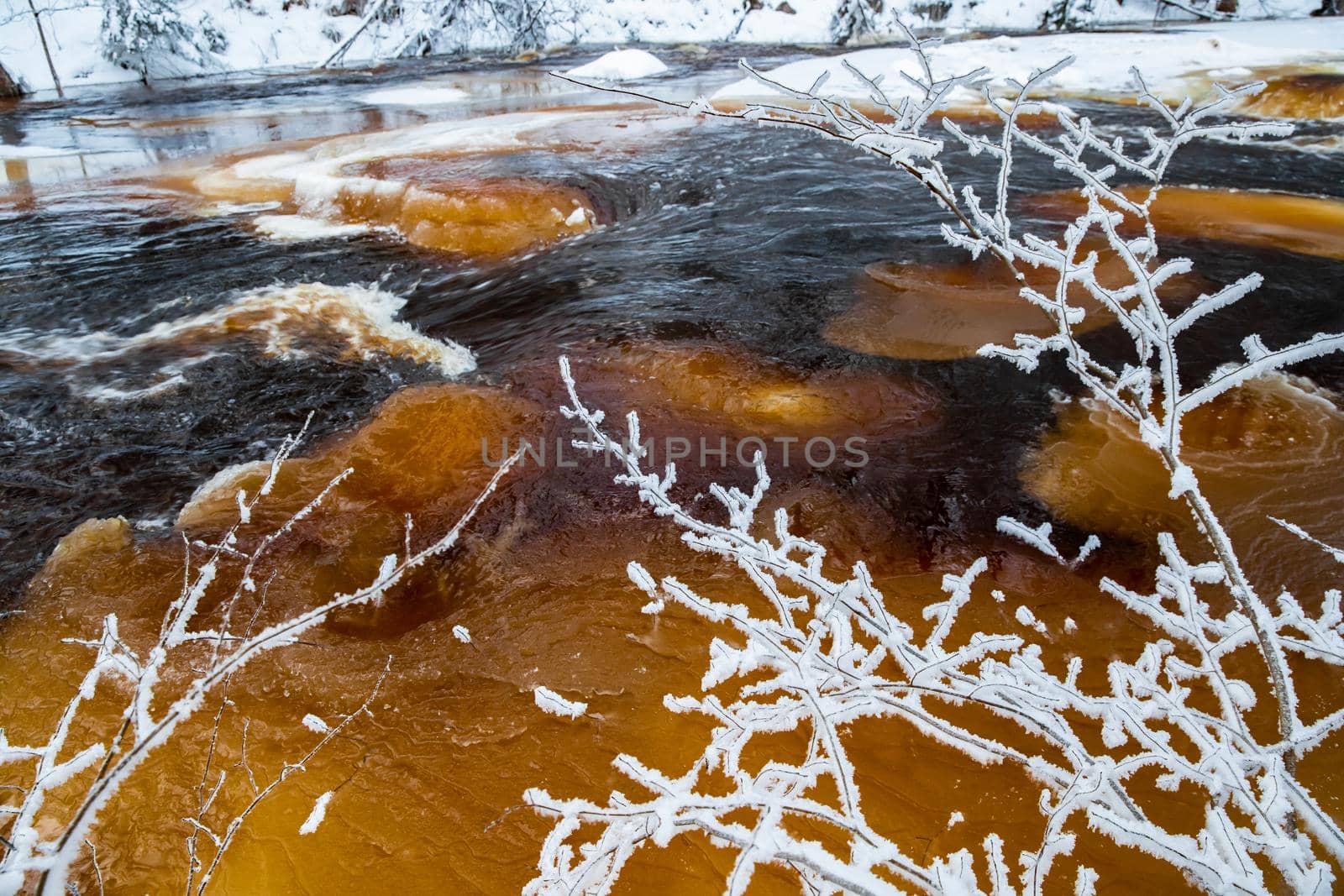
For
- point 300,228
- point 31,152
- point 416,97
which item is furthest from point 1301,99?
point 31,152

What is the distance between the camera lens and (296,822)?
2078 mm

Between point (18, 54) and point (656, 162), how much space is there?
65.7 ft

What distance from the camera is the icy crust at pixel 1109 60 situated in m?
11.5

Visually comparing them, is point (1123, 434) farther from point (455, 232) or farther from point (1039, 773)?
point (455, 232)

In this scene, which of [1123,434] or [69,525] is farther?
[1123,434]

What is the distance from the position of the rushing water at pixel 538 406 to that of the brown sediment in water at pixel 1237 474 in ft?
0.06

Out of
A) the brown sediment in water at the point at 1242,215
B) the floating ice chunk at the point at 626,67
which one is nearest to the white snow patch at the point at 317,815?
the brown sediment in water at the point at 1242,215

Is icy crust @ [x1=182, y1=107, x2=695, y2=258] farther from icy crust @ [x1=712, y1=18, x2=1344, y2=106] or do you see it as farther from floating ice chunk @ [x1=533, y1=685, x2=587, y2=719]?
floating ice chunk @ [x1=533, y1=685, x2=587, y2=719]

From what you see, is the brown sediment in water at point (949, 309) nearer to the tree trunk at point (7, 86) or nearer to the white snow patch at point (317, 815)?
the white snow patch at point (317, 815)

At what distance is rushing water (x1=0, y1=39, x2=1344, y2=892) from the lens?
252 cm

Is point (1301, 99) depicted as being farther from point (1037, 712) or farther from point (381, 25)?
point (381, 25)

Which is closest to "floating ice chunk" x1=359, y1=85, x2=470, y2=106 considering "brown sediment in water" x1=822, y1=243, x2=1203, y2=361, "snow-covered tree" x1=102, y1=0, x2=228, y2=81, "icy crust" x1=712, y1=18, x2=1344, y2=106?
"icy crust" x1=712, y1=18, x2=1344, y2=106

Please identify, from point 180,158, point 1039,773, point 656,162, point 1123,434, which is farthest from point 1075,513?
point 180,158

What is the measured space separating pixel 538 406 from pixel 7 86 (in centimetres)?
2018
